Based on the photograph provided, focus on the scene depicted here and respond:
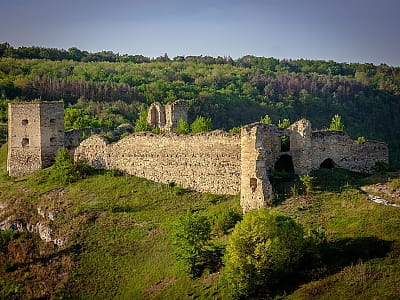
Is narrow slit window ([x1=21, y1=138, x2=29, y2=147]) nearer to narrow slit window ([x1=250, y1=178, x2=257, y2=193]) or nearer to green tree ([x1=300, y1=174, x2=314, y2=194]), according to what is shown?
narrow slit window ([x1=250, y1=178, x2=257, y2=193])

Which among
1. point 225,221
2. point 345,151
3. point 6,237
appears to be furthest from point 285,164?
point 6,237

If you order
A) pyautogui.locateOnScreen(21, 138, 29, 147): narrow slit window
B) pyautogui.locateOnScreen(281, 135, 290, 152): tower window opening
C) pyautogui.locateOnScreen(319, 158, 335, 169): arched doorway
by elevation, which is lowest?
pyautogui.locateOnScreen(319, 158, 335, 169): arched doorway

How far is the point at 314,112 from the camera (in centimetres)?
11525

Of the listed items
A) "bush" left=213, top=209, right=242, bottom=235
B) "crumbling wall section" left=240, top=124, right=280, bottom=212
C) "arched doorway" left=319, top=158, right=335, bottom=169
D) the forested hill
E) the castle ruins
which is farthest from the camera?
the forested hill

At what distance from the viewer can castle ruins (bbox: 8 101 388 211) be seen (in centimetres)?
3153

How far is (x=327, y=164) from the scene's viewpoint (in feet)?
114

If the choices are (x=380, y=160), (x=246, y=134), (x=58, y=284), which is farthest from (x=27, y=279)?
(x=380, y=160)

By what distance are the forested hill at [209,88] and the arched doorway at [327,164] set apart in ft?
124

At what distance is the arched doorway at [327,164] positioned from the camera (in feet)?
113

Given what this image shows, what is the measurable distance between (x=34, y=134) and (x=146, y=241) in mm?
13466

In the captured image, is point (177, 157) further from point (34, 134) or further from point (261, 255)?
point (261, 255)

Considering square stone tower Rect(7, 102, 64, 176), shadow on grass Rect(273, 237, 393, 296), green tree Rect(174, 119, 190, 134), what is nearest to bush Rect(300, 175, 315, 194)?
shadow on grass Rect(273, 237, 393, 296)

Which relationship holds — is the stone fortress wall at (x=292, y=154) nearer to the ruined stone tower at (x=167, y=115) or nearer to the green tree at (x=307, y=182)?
the green tree at (x=307, y=182)

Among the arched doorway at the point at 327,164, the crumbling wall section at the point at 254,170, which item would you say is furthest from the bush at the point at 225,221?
the arched doorway at the point at 327,164
